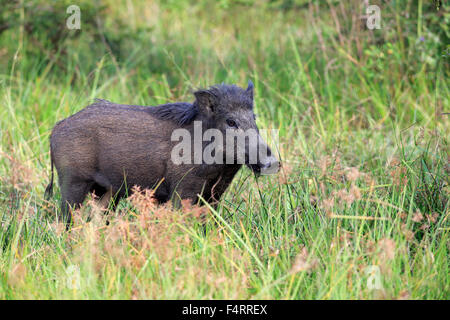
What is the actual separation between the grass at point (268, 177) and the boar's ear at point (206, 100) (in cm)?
64

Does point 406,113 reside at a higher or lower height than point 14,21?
lower

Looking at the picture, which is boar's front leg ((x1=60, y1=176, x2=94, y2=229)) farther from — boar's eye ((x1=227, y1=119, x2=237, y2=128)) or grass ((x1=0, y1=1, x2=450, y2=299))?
boar's eye ((x1=227, y1=119, x2=237, y2=128))

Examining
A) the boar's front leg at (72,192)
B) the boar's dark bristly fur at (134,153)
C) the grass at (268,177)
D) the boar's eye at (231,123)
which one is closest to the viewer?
the grass at (268,177)

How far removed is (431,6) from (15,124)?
4332mm

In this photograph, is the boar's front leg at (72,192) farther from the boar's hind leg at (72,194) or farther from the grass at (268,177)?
the grass at (268,177)

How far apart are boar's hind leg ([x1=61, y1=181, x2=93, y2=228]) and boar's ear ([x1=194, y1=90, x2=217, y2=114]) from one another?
95 cm

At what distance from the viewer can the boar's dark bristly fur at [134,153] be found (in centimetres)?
374

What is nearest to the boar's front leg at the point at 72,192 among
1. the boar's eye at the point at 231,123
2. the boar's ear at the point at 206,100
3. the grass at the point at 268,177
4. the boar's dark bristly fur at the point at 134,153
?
the boar's dark bristly fur at the point at 134,153
